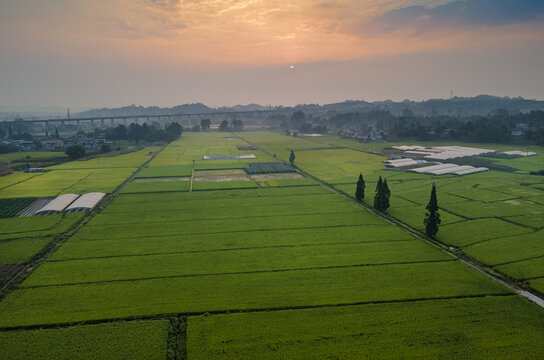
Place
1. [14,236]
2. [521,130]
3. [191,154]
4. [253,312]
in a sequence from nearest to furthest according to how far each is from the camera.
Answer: [253,312], [14,236], [191,154], [521,130]

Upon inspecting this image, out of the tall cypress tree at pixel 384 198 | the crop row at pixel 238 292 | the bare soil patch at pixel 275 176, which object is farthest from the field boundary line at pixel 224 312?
the bare soil patch at pixel 275 176

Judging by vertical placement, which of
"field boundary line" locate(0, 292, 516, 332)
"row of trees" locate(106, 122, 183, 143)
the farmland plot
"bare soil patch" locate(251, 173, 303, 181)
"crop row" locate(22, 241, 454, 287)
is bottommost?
the farmland plot

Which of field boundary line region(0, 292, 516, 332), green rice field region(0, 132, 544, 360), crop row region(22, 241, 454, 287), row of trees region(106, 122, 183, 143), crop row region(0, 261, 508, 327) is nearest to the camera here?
green rice field region(0, 132, 544, 360)

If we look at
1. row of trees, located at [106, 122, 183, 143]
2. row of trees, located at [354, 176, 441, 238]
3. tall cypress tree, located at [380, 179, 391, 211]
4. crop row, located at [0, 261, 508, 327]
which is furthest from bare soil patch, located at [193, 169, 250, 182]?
row of trees, located at [106, 122, 183, 143]

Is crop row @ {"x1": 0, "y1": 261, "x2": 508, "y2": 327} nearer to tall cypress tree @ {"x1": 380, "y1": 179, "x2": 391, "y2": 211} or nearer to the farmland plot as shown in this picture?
the farmland plot

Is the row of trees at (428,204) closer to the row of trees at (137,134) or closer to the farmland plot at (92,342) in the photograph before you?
the farmland plot at (92,342)

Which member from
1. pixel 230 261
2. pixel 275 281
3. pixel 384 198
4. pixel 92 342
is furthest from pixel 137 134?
pixel 92 342

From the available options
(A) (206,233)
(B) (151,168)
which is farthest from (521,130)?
(A) (206,233)

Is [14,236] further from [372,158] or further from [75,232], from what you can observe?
[372,158]
